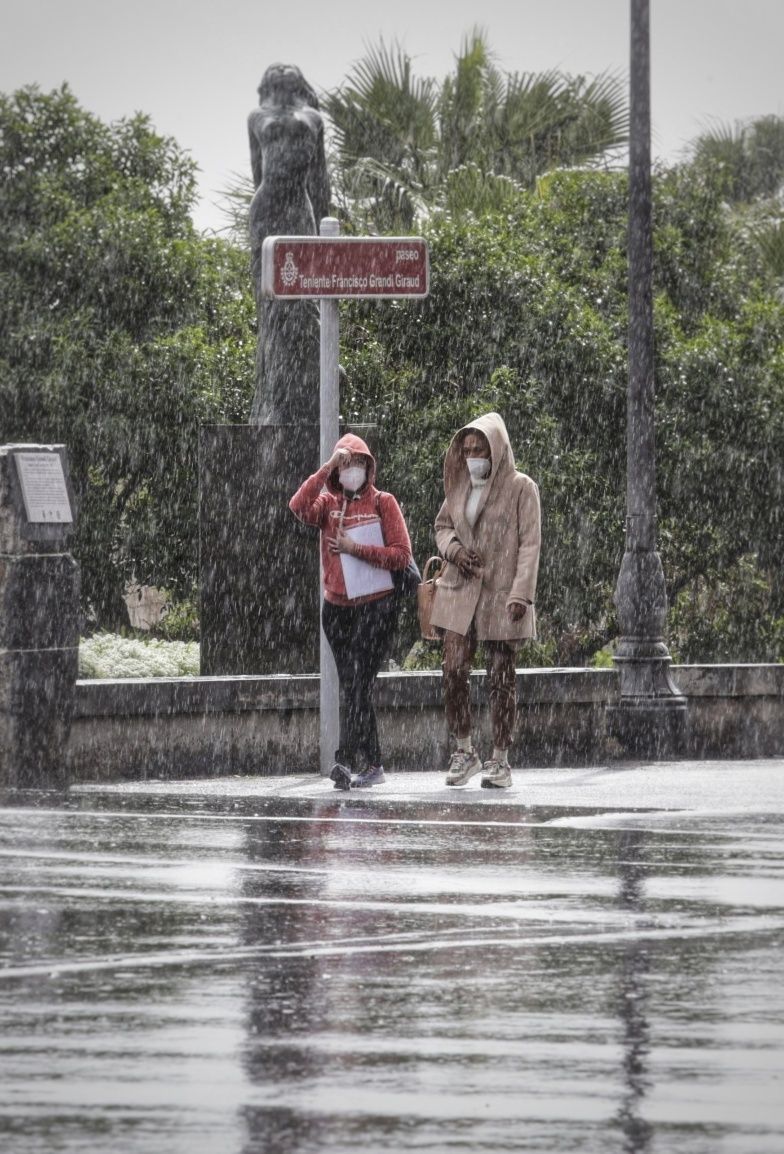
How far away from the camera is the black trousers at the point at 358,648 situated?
1202cm

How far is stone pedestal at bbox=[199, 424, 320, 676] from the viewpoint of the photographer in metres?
14.6

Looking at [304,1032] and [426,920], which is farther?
[426,920]

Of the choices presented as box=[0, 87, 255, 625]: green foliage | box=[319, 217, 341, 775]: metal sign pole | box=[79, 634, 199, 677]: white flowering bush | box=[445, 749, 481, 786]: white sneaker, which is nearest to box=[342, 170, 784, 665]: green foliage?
box=[0, 87, 255, 625]: green foliage

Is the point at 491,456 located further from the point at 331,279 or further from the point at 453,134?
the point at 453,134

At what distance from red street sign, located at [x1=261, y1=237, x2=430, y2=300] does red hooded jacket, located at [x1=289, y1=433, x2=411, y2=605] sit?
36.6 inches

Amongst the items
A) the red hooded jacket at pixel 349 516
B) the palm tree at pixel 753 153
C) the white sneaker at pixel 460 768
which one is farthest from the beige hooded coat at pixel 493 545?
the palm tree at pixel 753 153

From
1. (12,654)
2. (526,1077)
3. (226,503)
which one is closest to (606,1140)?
(526,1077)

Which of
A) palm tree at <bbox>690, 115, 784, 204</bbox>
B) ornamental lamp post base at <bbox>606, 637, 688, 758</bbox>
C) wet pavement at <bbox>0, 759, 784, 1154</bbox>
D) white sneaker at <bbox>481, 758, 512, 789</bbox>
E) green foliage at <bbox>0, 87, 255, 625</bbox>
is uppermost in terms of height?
palm tree at <bbox>690, 115, 784, 204</bbox>

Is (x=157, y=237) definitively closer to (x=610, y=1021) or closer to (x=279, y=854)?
(x=279, y=854)

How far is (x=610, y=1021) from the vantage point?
20.0 feet

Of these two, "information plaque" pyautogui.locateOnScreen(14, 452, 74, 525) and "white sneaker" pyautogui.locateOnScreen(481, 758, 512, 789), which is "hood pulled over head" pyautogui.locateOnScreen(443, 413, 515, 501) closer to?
"white sneaker" pyautogui.locateOnScreen(481, 758, 512, 789)

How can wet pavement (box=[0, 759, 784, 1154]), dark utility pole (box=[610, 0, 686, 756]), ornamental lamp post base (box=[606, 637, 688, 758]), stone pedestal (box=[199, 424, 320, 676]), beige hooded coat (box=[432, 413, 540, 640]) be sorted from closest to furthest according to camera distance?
1. wet pavement (box=[0, 759, 784, 1154])
2. beige hooded coat (box=[432, 413, 540, 640])
3. stone pedestal (box=[199, 424, 320, 676])
4. ornamental lamp post base (box=[606, 637, 688, 758])
5. dark utility pole (box=[610, 0, 686, 756])

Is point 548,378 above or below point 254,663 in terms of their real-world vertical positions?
above

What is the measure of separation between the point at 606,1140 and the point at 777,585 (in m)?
30.3
